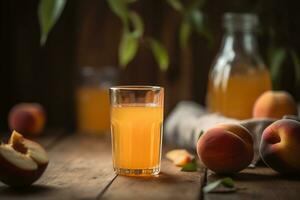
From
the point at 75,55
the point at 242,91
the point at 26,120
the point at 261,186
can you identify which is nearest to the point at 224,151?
the point at 261,186

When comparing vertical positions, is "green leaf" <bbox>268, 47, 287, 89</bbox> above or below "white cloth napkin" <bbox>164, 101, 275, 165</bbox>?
above

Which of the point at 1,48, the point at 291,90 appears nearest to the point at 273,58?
the point at 291,90

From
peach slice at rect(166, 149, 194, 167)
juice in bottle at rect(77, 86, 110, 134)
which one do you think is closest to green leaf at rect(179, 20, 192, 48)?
juice in bottle at rect(77, 86, 110, 134)

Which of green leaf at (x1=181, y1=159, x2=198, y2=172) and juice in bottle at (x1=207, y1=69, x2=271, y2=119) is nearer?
green leaf at (x1=181, y1=159, x2=198, y2=172)

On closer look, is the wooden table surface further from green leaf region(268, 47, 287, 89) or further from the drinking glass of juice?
green leaf region(268, 47, 287, 89)

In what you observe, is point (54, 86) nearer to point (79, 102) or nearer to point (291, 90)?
point (79, 102)

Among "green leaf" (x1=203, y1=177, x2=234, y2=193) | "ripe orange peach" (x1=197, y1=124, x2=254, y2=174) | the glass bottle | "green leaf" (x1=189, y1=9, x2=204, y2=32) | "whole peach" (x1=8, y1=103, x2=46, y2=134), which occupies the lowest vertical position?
"whole peach" (x1=8, y1=103, x2=46, y2=134)

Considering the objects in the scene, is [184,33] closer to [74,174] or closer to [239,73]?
[239,73]

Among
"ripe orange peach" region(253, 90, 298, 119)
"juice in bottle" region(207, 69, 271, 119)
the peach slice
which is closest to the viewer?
the peach slice
